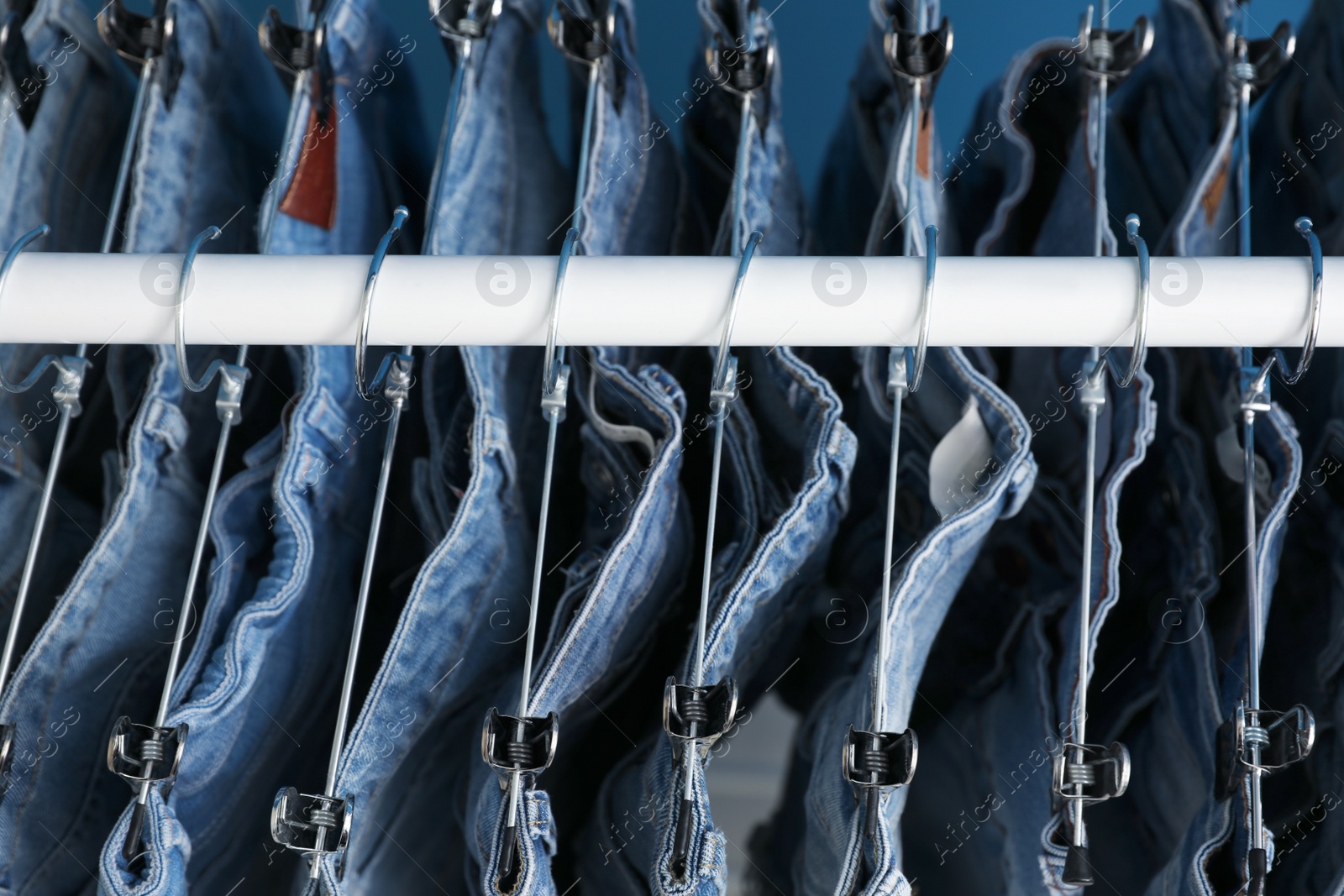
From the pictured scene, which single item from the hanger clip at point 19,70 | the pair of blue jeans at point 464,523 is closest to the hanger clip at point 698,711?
the pair of blue jeans at point 464,523

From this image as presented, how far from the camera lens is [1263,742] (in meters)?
0.41

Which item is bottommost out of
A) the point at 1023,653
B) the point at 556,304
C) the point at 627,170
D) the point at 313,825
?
the point at 313,825

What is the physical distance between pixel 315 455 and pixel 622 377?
0.14 metres

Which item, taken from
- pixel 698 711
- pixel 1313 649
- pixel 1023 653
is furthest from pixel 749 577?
pixel 1313 649

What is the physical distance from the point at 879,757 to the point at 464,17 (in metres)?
0.39

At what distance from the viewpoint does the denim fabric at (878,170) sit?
0.50 m

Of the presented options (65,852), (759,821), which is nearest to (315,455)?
(65,852)

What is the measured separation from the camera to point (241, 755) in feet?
1.54

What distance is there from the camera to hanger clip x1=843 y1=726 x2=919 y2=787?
405 millimetres

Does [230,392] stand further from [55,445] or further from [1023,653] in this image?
[1023,653]

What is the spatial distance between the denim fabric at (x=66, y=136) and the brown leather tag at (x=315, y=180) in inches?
5.7

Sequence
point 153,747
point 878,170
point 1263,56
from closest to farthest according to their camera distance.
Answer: point 153,747
point 1263,56
point 878,170

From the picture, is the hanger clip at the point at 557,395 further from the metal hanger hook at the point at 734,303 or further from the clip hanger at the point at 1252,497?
the clip hanger at the point at 1252,497

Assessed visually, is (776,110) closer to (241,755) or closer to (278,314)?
(278,314)
